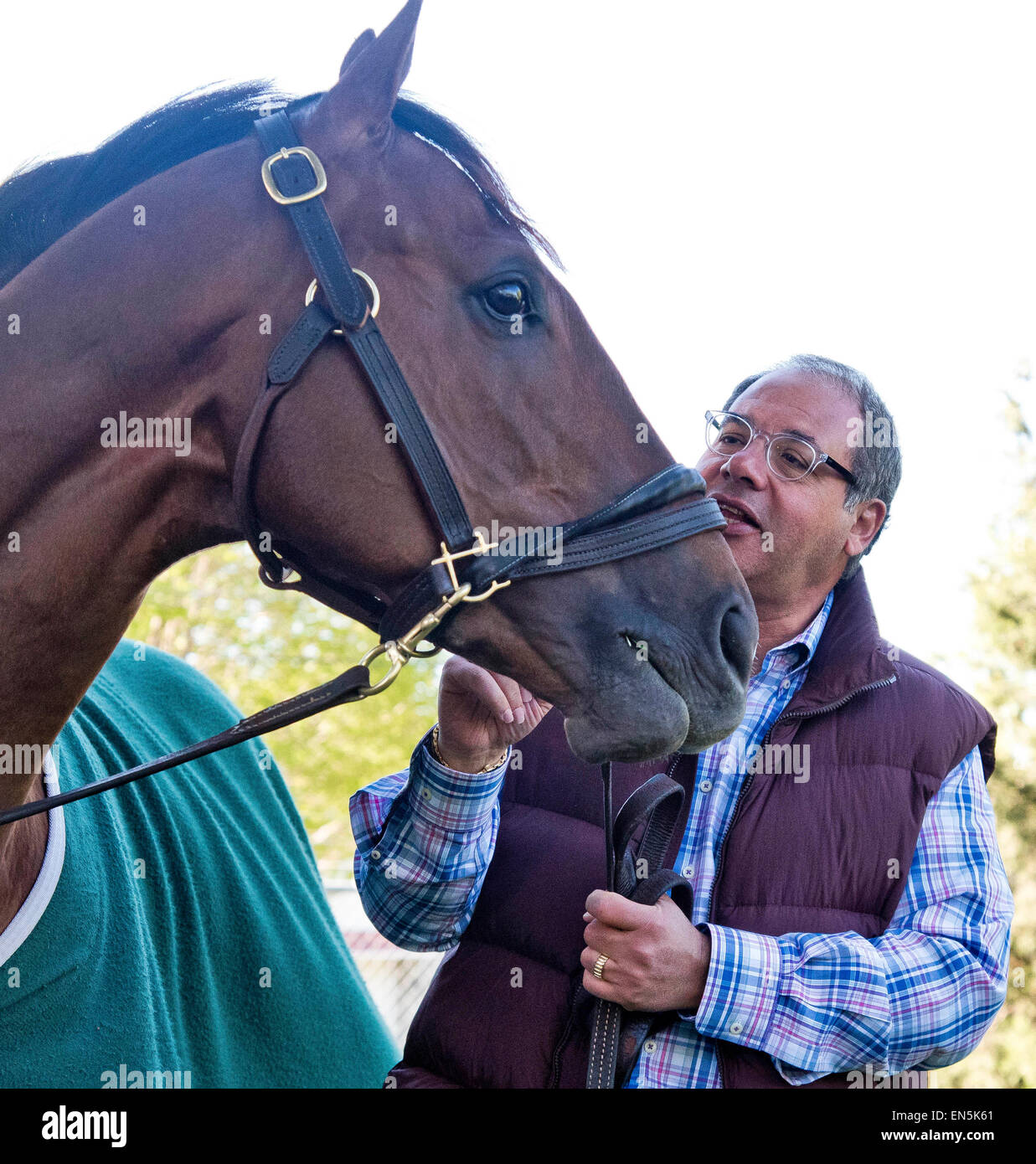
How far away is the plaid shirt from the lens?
6.00ft

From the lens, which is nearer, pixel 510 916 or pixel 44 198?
pixel 44 198

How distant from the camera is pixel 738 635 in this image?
1656 mm

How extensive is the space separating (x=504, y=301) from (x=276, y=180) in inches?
15.8

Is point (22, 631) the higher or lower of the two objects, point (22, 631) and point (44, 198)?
the lower

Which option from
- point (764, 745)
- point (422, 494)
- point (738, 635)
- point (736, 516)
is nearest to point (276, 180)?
point (422, 494)

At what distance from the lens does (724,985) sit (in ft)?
5.90

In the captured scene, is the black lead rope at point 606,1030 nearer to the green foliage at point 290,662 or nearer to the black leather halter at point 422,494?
the black leather halter at point 422,494

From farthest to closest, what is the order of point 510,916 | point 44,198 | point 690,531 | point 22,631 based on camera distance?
point 510,916
point 44,198
point 690,531
point 22,631

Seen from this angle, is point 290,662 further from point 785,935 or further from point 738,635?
point 738,635

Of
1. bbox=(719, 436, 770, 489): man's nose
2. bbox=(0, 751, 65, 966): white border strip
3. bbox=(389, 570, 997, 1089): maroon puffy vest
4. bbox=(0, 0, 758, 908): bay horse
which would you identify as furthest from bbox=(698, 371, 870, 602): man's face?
bbox=(0, 751, 65, 966): white border strip

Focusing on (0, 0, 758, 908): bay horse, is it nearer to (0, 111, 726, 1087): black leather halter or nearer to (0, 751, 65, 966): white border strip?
(0, 111, 726, 1087): black leather halter
